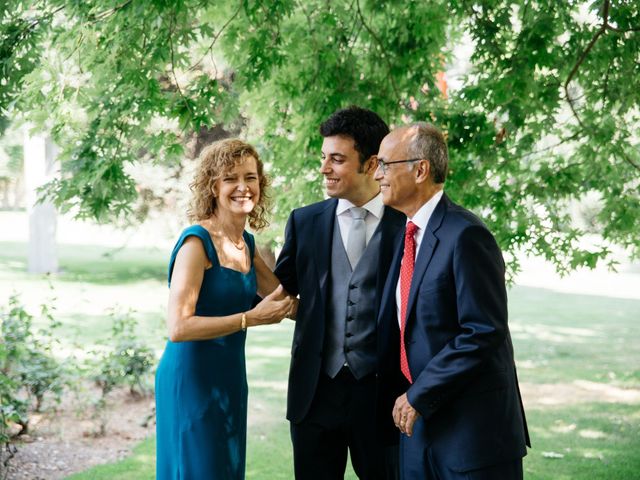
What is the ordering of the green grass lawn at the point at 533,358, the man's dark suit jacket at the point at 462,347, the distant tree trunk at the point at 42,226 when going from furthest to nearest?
the distant tree trunk at the point at 42,226
the green grass lawn at the point at 533,358
the man's dark suit jacket at the point at 462,347

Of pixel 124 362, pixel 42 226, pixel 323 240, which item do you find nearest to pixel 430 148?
pixel 323 240

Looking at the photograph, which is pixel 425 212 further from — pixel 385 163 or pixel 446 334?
pixel 446 334

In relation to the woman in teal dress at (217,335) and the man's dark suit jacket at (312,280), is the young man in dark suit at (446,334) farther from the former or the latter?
the woman in teal dress at (217,335)

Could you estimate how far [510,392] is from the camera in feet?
9.95

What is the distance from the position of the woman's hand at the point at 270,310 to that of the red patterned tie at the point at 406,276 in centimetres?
53

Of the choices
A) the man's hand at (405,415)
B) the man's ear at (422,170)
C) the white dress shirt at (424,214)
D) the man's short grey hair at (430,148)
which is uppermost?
the man's short grey hair at (430,148)

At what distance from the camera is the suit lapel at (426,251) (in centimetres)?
304

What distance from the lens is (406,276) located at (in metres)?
3.18

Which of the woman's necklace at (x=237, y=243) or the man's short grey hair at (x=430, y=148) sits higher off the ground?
the man's short grey hair at (x=430, y=148)

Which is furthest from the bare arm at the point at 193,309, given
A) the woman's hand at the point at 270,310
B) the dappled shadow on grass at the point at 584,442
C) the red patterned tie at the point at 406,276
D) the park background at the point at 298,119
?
the dappled shadow on grass at the point at 584,442

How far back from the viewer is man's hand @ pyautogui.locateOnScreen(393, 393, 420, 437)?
9.73 ft

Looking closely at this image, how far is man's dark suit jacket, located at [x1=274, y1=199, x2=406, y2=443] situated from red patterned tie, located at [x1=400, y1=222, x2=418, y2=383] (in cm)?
25

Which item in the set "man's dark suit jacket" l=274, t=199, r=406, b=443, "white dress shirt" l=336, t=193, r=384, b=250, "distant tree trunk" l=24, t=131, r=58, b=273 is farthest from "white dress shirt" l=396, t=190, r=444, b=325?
"distant tree trunk" l=24, t=131, r=58, b=273

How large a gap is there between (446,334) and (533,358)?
1093 centimetres
